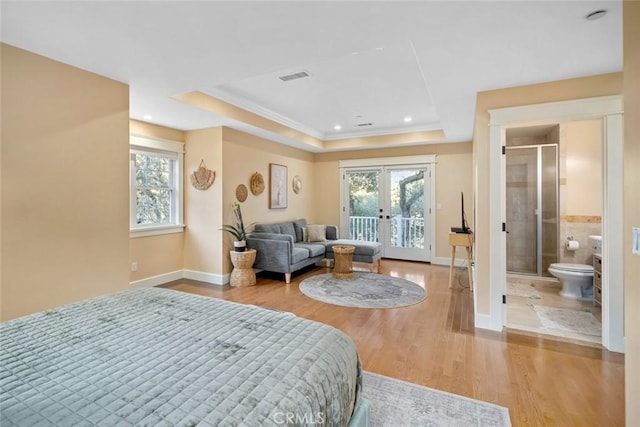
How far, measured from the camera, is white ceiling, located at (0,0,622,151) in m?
1.79

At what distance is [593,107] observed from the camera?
257 centimetres

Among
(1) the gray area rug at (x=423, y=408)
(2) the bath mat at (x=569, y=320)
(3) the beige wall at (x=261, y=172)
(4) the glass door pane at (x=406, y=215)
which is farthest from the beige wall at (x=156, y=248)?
(2) the bath mat at (x=569, y=320)

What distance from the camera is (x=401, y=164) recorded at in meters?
6.25

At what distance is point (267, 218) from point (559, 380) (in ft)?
14.7

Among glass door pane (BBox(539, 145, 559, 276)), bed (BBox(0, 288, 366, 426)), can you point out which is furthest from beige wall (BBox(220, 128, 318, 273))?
glass door pane (BBox(539, 145, 559, 276))

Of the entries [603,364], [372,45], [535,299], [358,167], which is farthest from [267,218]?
[603,364]

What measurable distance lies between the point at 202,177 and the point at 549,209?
567cm

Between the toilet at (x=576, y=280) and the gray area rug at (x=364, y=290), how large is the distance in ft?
5.81

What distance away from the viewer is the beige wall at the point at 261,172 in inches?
182

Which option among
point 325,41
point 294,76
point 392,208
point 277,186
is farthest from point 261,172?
point 325,41

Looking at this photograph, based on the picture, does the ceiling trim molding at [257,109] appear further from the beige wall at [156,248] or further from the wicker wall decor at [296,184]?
the beige wall at [156,248]

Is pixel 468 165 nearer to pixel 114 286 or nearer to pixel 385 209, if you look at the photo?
pixel 385 209

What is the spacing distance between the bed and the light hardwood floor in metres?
1.07

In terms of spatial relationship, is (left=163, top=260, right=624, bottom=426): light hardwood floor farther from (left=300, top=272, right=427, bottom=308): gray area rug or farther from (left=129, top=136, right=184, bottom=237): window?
(left=129, top=136, right=184, bottom=237): window
